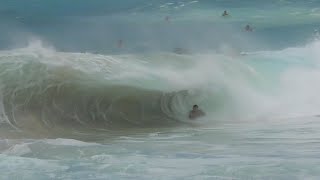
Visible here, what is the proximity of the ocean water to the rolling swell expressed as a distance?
2 cm

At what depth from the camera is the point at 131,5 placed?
22234 millimetres

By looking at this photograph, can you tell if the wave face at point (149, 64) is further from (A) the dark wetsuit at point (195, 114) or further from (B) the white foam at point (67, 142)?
(B) the white foam at point (67, 142)

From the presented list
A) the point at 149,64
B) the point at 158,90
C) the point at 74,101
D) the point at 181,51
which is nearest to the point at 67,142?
the point at 74,101

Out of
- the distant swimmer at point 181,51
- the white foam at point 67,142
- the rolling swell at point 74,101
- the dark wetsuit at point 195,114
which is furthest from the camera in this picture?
the distant swimmer at point 181,51

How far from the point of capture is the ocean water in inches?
288

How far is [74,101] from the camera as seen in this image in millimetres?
11383

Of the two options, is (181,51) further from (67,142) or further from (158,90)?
(67,142)

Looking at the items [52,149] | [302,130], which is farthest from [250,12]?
[52,149]

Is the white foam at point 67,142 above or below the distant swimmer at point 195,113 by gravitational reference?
below

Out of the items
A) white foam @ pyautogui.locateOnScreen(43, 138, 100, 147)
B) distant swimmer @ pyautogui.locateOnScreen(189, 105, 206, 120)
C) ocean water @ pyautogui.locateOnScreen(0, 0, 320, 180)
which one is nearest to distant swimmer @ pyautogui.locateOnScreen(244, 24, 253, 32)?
ocean water @ pyautogui.locateOnScreen(0, 0, 320, 180)

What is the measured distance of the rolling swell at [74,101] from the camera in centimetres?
1072

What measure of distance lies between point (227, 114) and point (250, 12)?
11324 millimetres

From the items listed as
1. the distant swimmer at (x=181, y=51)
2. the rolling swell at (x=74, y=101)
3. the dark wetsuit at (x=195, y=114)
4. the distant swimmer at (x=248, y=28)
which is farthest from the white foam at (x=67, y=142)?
the distant swimmer at (x=248, y=28)

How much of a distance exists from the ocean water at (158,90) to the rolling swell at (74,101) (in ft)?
0.07
